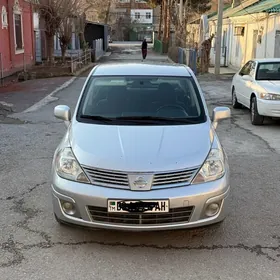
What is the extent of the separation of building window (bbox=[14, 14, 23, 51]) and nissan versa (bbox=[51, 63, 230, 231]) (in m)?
19.3

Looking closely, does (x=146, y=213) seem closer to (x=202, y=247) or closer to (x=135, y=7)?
(x=202, y=247)

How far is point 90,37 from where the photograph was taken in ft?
156

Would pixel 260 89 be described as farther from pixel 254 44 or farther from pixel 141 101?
pixel 254 44

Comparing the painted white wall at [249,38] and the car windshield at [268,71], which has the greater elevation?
the painted white wall at [249,38]

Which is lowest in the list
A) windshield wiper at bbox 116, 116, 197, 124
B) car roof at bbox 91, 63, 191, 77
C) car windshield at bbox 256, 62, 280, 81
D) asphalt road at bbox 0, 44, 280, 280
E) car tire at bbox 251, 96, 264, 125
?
asphalt road at bbox 0, 44, 280, 280

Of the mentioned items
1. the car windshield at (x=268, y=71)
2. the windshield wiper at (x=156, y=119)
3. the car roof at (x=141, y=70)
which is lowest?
the windshield wiper at (x=156, y=119)

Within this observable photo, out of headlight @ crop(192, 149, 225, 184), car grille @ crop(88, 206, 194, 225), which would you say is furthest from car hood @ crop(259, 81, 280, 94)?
car grille @ crop(88, 206, 194, 225)

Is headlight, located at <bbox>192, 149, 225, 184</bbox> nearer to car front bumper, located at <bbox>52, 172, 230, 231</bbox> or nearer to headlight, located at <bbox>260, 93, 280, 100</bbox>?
car front bumper, located at <bbox>52, 172, 230, 231</bbox>

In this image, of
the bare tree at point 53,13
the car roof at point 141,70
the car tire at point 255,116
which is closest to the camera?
the car roof at point 141,70

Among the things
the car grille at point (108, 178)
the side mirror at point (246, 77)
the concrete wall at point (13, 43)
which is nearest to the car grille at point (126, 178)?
the car grille at point (108, 178)

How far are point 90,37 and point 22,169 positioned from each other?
43098 mm

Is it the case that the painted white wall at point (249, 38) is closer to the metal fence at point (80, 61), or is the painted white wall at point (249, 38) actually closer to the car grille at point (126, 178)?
the metal fence at point (80, 61)

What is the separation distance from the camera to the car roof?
5297 millimetres

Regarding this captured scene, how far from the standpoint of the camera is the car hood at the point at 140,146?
3.74m
